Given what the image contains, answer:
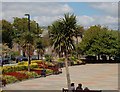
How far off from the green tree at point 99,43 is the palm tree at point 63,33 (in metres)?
48.6

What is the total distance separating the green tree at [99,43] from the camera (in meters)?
72.2

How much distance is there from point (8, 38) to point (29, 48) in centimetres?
4506

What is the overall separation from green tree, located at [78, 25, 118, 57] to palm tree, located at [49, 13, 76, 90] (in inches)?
1914

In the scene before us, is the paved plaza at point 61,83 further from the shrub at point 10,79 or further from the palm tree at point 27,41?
the palm tree at point 27,41

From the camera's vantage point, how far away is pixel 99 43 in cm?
7281

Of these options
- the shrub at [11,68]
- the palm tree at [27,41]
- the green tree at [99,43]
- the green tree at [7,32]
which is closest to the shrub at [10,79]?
the shrub at [11,68]

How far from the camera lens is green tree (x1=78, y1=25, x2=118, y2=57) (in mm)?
72188

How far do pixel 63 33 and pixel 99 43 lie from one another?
50338mm

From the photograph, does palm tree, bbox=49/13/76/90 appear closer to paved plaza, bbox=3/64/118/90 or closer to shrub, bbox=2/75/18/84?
paved plaza, bbox=3/64/118/90

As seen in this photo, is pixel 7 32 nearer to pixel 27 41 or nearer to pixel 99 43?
pixel 99 43

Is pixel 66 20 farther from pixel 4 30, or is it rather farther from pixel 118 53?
pixel 4 30

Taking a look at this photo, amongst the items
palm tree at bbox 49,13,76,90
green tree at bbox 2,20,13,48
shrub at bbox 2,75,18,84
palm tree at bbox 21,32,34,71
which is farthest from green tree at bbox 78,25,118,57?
palm tree at bbox 49,13,76,90

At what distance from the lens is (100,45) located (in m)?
72.7

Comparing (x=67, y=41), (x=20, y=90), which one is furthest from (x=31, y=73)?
(x=67, y=41)
